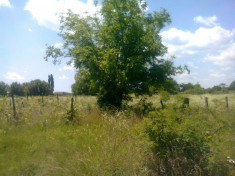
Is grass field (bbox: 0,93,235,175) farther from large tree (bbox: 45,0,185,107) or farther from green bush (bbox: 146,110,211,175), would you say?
large tree (bbox: 45,0,185,107)

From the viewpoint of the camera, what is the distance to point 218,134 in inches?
172

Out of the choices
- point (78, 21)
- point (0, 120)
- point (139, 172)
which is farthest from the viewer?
point (78, 21)

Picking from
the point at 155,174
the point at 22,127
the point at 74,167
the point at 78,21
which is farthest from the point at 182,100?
the point at 78,21

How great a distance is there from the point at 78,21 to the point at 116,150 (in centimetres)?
1164

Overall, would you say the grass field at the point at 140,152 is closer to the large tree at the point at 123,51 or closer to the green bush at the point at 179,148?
the green bush at the point at 179,148

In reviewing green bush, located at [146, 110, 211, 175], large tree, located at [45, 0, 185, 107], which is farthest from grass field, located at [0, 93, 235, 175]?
large tree, located at [45, 0, 185, 107]

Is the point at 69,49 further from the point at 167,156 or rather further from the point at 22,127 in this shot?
the point at 167,156

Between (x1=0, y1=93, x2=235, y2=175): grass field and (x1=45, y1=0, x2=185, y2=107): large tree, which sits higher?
(x1=45, y1=0, x2=185, y2=107): large tree

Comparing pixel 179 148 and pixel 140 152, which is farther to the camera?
pixel 140 152

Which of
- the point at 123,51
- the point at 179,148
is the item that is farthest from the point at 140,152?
the point at 123,51

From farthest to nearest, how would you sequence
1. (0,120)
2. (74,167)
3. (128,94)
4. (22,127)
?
(128,94) < (0,120) < (22,127) < (74,167)

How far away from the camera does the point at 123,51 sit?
1169 centimetres

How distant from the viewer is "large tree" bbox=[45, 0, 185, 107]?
10.9 metres

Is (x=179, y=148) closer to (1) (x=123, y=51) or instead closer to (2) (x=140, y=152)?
(2) (x=140, y=152)
